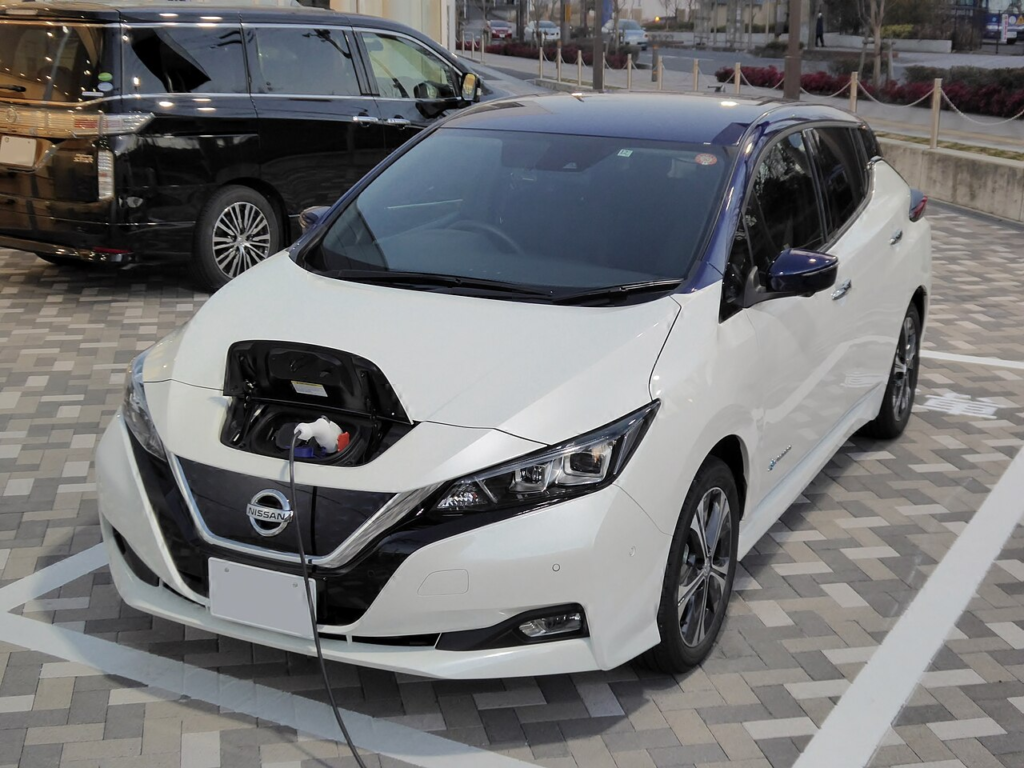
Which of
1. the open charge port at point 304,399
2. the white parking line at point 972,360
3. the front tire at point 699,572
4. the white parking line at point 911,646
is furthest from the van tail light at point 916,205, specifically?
the open charge port at point 304,399

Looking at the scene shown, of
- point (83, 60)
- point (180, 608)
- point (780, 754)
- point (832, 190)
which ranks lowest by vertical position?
point (780, 754)

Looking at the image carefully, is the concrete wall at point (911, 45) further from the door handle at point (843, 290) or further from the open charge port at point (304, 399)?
the open charge port at point (304, 399)

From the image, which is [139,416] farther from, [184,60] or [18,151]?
[184,60]

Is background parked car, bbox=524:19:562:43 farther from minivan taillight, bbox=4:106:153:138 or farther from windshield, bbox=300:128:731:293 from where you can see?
windshield, bbox=300:128:731:293

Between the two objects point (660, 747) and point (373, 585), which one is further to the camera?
point (660, 747)

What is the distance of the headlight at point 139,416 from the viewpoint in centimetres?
356

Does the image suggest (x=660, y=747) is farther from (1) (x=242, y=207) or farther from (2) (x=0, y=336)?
(1) (x=242, y=207)

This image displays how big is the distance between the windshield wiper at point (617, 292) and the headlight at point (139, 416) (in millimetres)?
1256

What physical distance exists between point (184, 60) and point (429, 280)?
5.13 meters

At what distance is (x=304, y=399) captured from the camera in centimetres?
353

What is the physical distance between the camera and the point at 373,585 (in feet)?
10.4

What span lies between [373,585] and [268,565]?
0.29m

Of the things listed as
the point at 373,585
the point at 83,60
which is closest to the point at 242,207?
the point at 83,60

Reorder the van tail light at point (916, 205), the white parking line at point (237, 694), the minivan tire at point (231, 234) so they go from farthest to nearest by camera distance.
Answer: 1. the minivan tire at point (231, 234)
2. the van tail light at point (916, 205)
3. the white parking line at point (237, 694)
